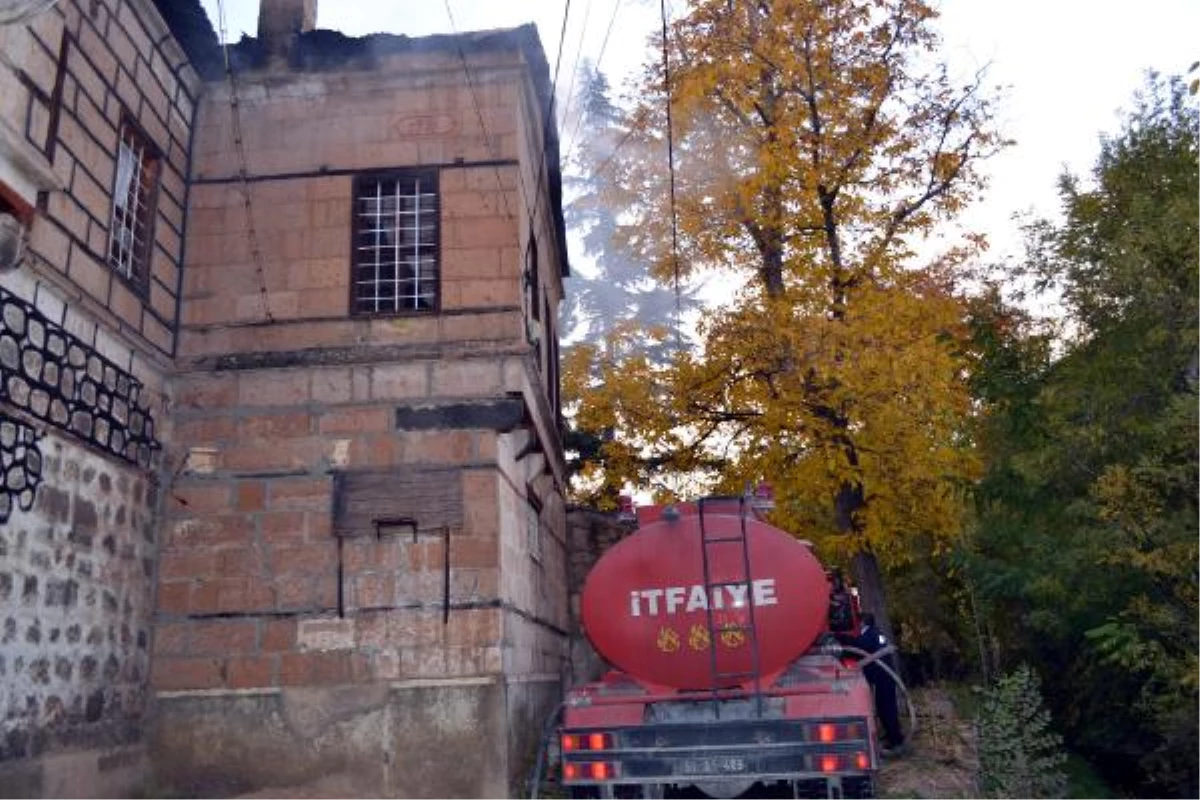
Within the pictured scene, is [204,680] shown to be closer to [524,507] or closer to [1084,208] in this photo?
[524,507]

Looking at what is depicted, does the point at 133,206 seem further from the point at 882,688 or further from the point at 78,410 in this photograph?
the point at 882,688

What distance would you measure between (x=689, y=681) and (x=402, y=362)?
4.11m

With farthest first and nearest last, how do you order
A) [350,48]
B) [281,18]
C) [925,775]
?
[281,18], [350,48], [925,775]

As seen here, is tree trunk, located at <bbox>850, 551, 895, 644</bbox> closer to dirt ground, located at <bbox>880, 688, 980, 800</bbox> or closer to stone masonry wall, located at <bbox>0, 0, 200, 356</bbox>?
dirt ground, located at <bbox>880, 688, 980, 800</bbox>

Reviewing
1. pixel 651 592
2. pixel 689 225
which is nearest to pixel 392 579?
pixel 651 592

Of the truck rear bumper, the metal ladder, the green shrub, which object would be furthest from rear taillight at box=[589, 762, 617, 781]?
the green shrub

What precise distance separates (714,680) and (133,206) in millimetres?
6731

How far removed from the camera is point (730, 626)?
6.59 m

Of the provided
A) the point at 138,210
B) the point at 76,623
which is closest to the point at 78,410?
the point at 76,623

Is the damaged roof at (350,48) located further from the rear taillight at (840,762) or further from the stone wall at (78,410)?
the rear taillight at (840,762)

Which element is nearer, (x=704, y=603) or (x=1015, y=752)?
(x=704, y=603)

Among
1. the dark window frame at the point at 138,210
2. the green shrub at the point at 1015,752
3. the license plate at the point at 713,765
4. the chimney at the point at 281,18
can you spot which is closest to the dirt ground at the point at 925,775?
the green shrub at the point at 1015,752

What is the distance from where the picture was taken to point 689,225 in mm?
12930

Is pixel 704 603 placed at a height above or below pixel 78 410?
below
